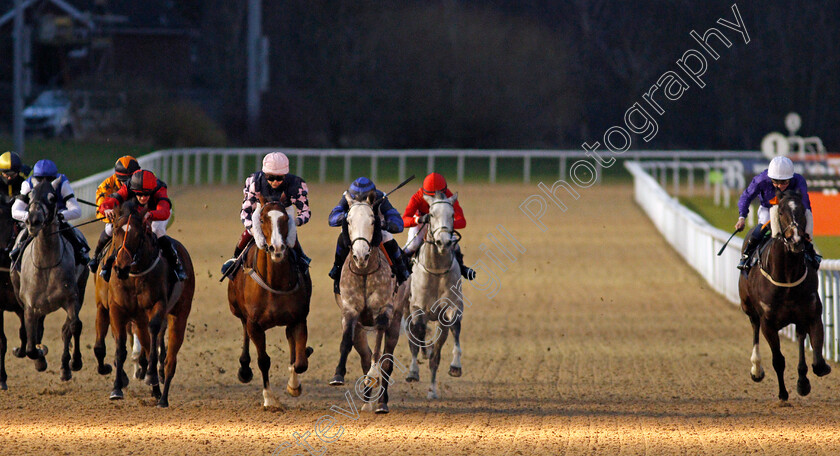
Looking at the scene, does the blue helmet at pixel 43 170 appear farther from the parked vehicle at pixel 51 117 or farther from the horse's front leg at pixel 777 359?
the parked vehicle at pixel 51 117

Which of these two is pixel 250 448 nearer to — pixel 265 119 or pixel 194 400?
pixel 194 400

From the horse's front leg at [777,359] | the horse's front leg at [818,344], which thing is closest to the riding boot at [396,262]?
the horse's front leg at [777,359]

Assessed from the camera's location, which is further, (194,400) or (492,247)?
(492,247)

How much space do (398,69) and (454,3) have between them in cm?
649

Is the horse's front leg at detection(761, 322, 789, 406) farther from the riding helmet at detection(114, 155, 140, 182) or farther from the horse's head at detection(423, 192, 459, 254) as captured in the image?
the riding helmet at detection(114, 155, 140, 182)

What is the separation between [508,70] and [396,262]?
4083cm

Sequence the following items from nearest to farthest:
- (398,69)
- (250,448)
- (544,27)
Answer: (250,448)
(398,69)
(544,27)

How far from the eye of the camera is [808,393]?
895 cm

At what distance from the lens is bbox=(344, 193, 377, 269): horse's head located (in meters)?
8.28

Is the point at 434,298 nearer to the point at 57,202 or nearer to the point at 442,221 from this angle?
the point at 442,221

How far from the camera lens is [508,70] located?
4909 cm

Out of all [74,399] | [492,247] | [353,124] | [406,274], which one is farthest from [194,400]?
[353,124]

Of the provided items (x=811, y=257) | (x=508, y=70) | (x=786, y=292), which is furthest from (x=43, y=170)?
(x=508, y=70)

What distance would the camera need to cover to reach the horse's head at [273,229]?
821 centimetres
